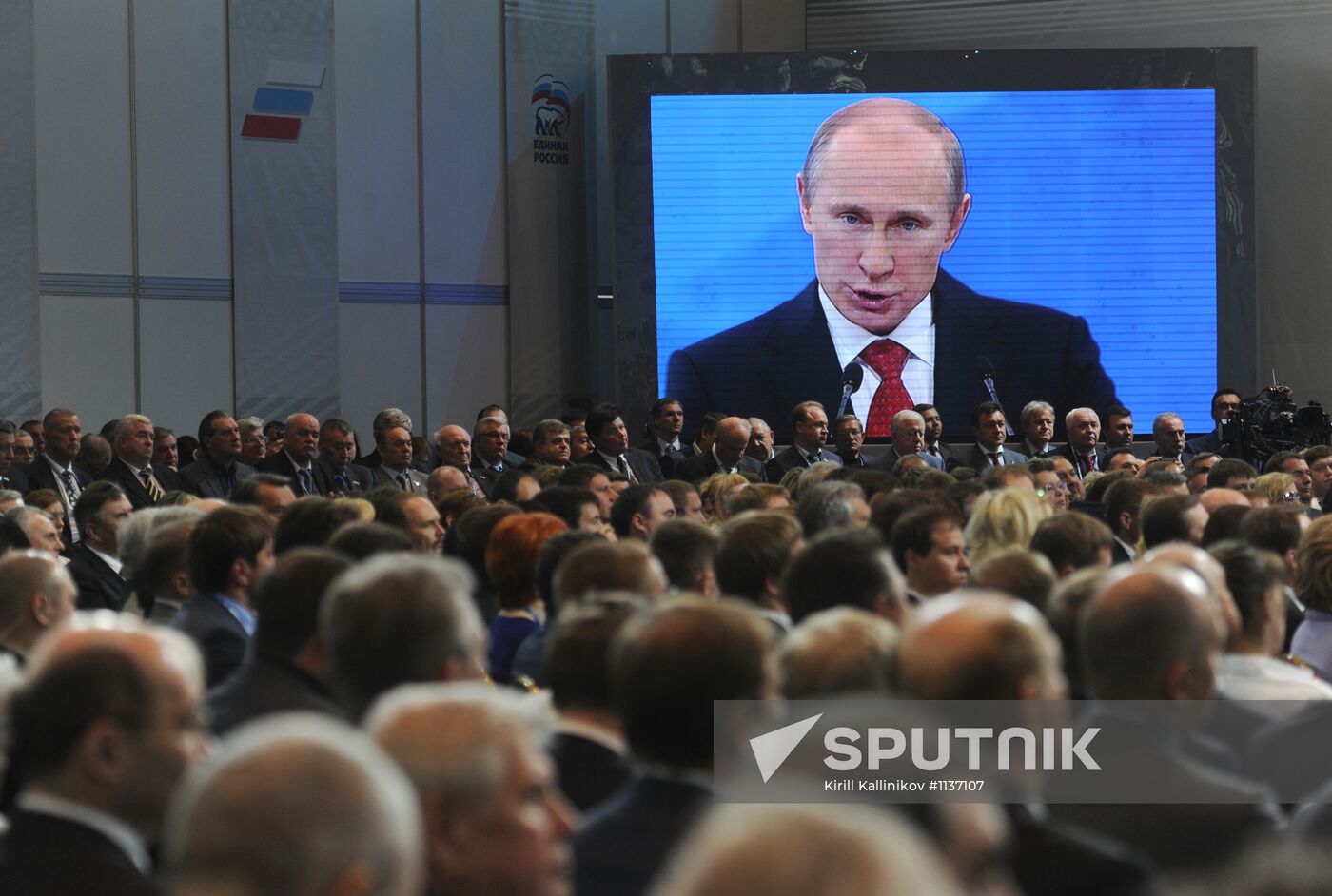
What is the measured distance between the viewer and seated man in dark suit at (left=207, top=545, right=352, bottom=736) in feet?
10.1

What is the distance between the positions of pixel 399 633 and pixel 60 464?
6437 mm

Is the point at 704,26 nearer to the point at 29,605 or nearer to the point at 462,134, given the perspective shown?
the point at 462,134

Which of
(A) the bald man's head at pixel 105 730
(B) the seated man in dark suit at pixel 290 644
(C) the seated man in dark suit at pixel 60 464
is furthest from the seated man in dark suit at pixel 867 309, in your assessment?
(A) the bald man's head at pixel 105 730

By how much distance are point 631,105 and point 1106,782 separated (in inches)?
397

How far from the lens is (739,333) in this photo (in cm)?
1196

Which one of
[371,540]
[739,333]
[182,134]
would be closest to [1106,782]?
[371,540]

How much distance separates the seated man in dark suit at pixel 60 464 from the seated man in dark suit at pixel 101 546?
7.96 ft

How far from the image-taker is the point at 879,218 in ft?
39.2

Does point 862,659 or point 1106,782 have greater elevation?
point 862,659

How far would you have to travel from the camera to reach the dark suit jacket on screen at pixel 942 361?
11.9 m

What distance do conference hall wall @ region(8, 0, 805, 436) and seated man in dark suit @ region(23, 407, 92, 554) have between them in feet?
9.51

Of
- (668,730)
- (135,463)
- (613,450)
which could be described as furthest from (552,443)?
(668,730)

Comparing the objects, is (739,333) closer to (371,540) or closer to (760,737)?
(371,540)

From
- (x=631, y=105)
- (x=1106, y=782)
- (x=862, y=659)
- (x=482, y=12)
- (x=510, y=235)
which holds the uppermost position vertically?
(x=482, y=12)
